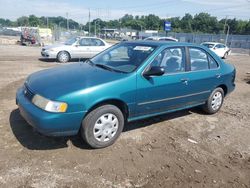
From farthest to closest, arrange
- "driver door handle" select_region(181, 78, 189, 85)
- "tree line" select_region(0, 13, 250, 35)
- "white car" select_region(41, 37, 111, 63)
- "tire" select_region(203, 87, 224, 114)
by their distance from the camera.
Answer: "tree line" select_region(0, 13, 250, 35)
"white car" select_region(41, 37, 111, 63)
"tire" select_region(203, 87, 224, 114)
"driver door handle" select_region(181, 78, 189, 85)

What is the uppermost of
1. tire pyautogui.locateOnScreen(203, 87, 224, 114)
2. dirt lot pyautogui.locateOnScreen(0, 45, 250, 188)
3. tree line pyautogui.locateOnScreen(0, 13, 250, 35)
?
tree line pyautogui.locateOnScreen(0, 13, 250, 35)

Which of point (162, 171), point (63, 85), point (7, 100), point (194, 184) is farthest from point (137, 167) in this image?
point (7, 100)

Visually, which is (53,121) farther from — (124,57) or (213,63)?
(213,63)

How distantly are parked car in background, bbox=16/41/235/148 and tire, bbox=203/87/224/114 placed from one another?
0.42 ft

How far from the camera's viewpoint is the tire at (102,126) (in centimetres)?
391

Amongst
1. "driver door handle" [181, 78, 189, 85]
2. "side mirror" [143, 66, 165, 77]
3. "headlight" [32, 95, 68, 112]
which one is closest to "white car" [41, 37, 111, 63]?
"driver door handle" [181, 78, 189, 85]

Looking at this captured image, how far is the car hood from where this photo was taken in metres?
3.79

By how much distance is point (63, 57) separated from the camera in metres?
14.3

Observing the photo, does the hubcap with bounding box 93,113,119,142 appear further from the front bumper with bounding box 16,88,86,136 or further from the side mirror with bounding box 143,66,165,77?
the side mirror with bounding box 143,66,165,77

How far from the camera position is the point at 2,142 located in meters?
4.16

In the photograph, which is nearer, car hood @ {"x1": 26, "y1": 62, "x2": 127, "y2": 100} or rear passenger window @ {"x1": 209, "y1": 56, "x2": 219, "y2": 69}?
car hood @ {"x1": 26, "y1": 62, "x2": 127, "y2": 100}

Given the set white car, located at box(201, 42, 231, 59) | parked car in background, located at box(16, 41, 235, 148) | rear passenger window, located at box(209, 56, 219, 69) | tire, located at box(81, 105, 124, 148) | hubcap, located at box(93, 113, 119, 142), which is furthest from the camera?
white car, located at box(201, 42, 231, 59)

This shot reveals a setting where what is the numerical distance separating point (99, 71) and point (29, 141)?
1581 millimetres

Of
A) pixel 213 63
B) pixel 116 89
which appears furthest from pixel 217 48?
pixel 116 89
